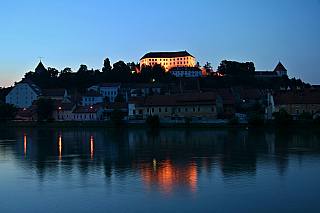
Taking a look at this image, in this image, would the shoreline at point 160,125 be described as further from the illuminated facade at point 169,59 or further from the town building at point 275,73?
the town building at point 275,73

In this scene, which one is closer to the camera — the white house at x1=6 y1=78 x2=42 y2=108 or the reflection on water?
the reflection on water

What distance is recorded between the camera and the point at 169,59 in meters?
116

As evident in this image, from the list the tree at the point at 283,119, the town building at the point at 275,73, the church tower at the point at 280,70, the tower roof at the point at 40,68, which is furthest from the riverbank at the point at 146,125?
the church tower at the point at 280,70

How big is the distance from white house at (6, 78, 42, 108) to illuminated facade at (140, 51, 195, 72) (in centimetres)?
4273

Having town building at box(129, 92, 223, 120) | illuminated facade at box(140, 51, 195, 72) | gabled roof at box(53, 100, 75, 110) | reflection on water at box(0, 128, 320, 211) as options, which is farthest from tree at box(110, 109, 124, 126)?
illuminated facade at box(140, 51, 195, 72)

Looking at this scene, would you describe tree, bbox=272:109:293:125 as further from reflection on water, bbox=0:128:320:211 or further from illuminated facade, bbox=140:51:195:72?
illuminated facade, bbox=140:51:195:72

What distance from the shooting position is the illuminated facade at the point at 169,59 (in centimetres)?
11469

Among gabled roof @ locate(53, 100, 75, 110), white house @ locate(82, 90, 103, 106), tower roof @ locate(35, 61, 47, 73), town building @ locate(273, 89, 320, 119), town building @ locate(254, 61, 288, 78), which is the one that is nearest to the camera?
town building @ locate(273, 89, 320, 119)

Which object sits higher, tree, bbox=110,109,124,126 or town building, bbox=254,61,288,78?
town building, bbox=254,61,288,78

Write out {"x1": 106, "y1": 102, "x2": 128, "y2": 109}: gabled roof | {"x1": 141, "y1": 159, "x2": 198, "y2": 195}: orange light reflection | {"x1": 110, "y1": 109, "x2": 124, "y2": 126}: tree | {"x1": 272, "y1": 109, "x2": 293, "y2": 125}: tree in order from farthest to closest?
{"x1": 106, "y1": 102, "x2": 128, "y2": 109}: gabled roof, {"x1": 110, "y1": 109, "x2": 124, "y2": 126}: tree, {"x1": 272, "y1": 109, "x2": 293, "y2": 125}: tree, {"x1": 141, "y1": 159, "x2": 198, "y2": 195}: orange light reflection

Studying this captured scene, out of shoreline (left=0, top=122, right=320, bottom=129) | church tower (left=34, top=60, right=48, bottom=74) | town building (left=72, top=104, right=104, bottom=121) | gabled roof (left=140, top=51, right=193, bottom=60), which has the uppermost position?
gabled roof (left=140, top=51, right=193, bottom=60)

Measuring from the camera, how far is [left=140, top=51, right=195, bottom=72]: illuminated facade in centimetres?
11469

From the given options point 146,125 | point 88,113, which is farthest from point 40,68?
point 146,125

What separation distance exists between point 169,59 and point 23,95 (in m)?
50.9
